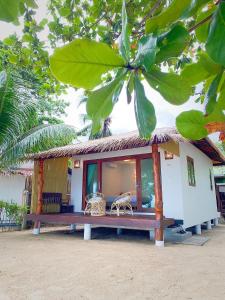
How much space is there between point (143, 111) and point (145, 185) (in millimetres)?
7375

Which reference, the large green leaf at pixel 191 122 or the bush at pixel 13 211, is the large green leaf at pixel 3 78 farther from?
the large green leaf at pixel 191 122

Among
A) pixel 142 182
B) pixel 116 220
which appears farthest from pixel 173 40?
pixel 142 182

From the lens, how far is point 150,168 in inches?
303

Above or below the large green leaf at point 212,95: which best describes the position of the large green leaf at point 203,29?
above

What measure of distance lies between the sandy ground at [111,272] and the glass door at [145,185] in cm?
201

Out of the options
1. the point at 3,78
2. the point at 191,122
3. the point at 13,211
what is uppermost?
the point at 3,78

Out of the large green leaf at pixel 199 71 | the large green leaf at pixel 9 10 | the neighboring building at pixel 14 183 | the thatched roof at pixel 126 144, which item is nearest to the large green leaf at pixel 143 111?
the large green leaf at pixel 199 71

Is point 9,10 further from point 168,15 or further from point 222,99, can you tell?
point 222,99

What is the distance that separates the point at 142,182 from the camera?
780 centimetres

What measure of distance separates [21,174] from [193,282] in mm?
9135

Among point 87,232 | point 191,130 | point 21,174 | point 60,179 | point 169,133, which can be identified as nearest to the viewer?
point 191,130

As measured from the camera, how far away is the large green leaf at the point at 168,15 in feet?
1.62

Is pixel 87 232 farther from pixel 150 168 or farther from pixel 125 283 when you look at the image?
pixel 125 283

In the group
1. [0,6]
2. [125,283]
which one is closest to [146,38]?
[0,6]
